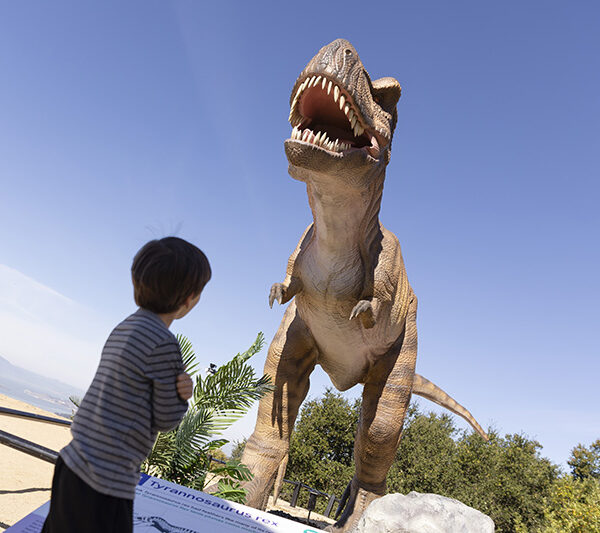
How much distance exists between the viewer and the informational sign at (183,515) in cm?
246

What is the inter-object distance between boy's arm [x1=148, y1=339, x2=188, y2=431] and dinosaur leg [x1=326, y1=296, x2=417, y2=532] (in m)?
2.50

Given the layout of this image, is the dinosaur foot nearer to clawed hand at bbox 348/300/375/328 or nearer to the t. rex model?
the t. rex model

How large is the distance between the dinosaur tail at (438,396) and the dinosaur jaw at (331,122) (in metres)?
3.37

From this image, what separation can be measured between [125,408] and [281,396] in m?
2.52

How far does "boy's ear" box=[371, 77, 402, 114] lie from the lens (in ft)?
10.8

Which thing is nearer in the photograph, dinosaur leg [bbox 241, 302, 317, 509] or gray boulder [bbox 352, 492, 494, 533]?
gray boulder [bbox 352, 492, 494, 533]

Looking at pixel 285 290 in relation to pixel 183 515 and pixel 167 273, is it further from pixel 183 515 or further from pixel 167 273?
pixel 167 273

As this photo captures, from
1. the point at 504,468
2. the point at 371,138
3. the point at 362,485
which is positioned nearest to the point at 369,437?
the point at 362,485

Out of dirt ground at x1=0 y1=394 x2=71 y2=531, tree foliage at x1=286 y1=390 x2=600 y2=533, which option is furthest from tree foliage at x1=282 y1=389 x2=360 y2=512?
dirt ground at x1=0 y1=394 x2=71 y2=531

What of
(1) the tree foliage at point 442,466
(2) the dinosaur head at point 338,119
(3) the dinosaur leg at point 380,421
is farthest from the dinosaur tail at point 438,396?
(1) the tree foliage at point 442,466

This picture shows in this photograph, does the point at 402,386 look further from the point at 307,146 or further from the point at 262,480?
the point at 307,146

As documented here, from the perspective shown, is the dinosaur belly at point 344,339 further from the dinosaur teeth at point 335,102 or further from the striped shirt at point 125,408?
the striped shirt at point 125,408

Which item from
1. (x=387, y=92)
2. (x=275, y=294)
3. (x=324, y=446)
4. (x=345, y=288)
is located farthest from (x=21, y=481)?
(x=324, y=446)

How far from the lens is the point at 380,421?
12.3 feet
